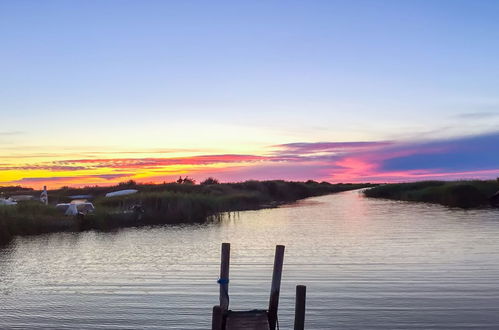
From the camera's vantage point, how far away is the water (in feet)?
49.9

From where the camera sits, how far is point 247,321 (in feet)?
38.1

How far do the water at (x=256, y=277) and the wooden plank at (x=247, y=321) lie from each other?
2825 millimetres

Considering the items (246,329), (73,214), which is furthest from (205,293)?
(73,214)

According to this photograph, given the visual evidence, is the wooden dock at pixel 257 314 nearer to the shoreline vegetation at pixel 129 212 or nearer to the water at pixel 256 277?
the water at pixel 256 277

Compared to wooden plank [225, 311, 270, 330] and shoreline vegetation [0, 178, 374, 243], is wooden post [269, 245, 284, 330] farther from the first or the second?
shoreline vegetation [0, 178, 374, 243]

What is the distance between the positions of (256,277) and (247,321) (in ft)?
29.7

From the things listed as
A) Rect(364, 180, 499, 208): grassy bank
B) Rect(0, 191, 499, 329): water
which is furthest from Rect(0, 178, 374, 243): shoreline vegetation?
Rect(364, 180, 499, 208): grassy bank

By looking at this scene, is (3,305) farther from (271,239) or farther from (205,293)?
(271,239)

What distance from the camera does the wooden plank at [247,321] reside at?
11375mm

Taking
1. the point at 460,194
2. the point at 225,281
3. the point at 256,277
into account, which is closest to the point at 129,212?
the point at 256,277

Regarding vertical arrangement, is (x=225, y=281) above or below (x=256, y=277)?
above

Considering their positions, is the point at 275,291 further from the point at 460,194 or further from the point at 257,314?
the point at 460,194

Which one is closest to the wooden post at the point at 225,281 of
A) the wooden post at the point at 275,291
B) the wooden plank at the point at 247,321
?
the wooden plank at the point at 247,321

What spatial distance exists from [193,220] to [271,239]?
12963mm
